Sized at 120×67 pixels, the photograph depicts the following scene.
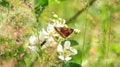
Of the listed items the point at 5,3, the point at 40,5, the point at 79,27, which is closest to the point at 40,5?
the point at 40,5

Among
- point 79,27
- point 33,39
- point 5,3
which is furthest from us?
point 79,27

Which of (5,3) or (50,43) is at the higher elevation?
(5,3)

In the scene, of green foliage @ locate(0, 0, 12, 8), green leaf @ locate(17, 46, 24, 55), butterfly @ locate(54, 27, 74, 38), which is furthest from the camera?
green foliage @ locate(0, 0, 12, 8)

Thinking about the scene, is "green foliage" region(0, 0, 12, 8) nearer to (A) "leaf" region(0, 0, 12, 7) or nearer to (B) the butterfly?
(A) "leaf" region(0, 0, 12, 7)

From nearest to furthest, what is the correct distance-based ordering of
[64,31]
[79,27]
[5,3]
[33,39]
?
[64,31] < [33,39] < [5,3] < [79,27]

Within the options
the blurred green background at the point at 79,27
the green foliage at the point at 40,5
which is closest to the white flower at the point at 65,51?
the blurred green background at the point at 79,27

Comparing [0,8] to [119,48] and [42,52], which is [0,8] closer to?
[42,52]

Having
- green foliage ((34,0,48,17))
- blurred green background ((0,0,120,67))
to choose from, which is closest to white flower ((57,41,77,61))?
blurred green background ((0,0,120,67))

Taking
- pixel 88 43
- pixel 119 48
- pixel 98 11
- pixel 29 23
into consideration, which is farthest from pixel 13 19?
Result: pixel 98 11

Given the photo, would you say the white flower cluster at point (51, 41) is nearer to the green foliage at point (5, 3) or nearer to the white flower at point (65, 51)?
the white flower at point (65, 51)

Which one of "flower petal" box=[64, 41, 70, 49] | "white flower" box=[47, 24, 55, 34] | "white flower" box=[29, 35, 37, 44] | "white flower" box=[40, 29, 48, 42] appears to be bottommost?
"flower petal" box=[64, 41, 70, 49]

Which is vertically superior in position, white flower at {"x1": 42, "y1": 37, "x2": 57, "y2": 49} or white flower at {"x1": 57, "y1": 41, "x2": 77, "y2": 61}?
white flower at {"x1": 42, "y1": 37, "x2": 57, "y2": 49}

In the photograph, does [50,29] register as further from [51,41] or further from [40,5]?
[40,5]
